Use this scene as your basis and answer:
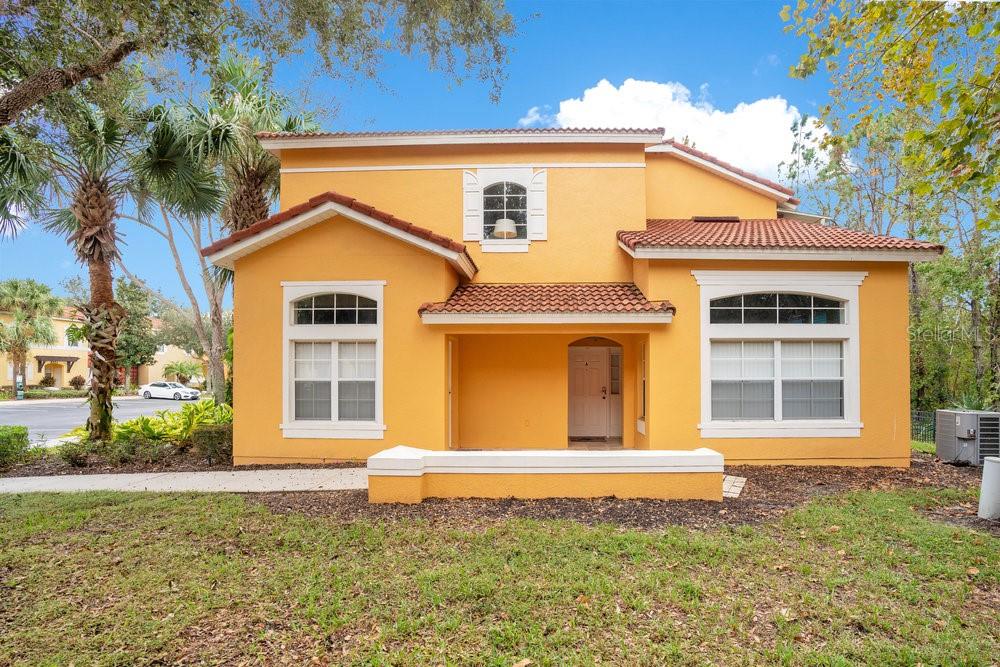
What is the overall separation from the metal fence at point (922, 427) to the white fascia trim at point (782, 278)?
1026 cm

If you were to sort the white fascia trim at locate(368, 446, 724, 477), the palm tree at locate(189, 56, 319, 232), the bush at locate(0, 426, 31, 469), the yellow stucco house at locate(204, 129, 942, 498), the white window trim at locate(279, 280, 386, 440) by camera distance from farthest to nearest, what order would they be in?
the palm tree at locate(189, 56, 319, 232)
the bush at locate(0, 426, 31, 469)
the white window trim at locate(279, 280, 386, 440)
the yellow stucco house at locate(204, 129, 942, 498)
the white fascia trim at locate(368, 446, 724, 477)

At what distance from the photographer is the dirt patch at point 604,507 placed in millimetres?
6703

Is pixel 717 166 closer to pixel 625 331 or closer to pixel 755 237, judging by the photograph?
pixel 755 237

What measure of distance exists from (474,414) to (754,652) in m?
8.33

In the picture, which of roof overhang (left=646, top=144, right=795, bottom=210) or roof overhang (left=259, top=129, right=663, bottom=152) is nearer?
roof overhang (left=259, top=129, right=663, bottom=152)

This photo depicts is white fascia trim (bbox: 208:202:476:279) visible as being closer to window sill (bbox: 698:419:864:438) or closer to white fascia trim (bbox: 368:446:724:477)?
white fascia trim (bbox: 368:446:724:477)

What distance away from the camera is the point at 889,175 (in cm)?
2172

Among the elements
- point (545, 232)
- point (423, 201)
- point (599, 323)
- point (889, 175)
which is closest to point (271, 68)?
point (423, 201)

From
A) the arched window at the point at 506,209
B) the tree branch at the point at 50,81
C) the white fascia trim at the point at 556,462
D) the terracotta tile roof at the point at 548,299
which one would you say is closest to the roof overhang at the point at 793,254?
the terracotta tile roof at the point at 548,299

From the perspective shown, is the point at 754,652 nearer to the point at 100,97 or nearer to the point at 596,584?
the point at 596,584

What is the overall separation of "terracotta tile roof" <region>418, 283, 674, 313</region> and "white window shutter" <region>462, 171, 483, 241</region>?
4.21 feet

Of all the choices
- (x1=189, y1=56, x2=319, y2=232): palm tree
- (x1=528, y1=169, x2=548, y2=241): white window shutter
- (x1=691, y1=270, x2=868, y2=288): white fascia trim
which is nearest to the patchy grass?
(x1=691, y1=270, x2=868, y2=288): white fascia trim

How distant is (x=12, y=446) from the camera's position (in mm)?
11266

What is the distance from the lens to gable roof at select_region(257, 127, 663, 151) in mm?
11656
